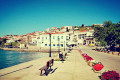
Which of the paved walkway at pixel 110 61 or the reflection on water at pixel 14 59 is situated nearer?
the paved walkway at pixel 110 61

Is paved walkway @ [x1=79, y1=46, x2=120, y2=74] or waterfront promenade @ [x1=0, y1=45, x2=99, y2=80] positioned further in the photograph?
paved walkway @ [x1=79, y1=46, x2=120, y2=74]

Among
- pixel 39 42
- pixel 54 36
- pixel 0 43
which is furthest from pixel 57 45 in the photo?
pixel 0 43

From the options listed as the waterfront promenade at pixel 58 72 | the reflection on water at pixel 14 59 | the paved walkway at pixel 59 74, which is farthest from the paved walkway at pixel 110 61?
the reflection on water at pixel 14 59

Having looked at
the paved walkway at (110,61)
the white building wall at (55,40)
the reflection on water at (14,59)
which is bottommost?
the reflection on water at (14,59)

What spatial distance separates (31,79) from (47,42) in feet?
185

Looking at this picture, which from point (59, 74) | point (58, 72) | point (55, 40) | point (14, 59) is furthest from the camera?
point (55, 40)

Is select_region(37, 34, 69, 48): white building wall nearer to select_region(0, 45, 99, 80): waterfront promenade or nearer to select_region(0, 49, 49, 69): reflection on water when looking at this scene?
select_region(0, 49, 49, 69): reflection on water

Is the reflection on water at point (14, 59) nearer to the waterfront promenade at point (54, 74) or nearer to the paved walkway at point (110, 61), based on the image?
the waterfront promenade at point (54, 74)

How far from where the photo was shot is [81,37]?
96000mm

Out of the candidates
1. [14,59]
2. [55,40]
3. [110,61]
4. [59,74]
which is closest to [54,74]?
[59,74]

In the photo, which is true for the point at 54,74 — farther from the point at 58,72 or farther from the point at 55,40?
the point at 55,40

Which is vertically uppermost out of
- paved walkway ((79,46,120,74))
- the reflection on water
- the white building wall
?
the white building wall

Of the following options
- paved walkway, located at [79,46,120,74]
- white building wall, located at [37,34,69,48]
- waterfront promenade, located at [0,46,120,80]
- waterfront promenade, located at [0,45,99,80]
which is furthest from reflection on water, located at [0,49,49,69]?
paved walkway, located at [79,46,120,74]

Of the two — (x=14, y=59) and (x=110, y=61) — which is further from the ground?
(x=110, y=61)
